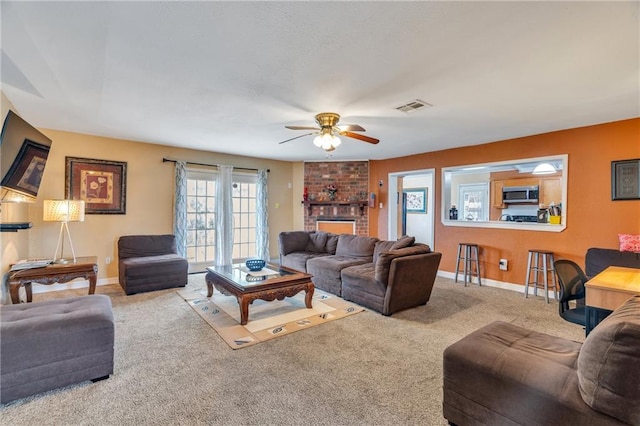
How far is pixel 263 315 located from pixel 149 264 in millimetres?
2074

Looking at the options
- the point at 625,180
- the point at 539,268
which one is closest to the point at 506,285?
the point at 539,268

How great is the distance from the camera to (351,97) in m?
3.05

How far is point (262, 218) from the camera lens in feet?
22.0

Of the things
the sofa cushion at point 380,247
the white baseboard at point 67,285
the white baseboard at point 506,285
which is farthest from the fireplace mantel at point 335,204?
the white baseboard at point 67,285

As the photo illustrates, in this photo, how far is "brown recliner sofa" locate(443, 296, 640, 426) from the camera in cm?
119

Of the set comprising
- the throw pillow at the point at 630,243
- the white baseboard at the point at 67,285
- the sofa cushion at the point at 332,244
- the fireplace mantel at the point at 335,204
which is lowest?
the white baseboard at the point at 67,285

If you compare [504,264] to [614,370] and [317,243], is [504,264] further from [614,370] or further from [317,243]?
[614,370]

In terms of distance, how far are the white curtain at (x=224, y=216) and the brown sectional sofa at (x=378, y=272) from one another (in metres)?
1.69

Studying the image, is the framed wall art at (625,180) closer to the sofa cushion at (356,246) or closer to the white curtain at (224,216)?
the sofa cushion at (356,246)

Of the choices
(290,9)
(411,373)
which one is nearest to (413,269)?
(411,373)

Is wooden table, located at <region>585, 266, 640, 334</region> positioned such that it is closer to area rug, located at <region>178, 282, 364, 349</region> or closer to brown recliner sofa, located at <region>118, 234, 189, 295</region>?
area rug, located at <region>178, 282, 364, 349</region>

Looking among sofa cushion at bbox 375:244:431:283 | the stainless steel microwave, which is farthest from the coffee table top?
the stainless steel microwave

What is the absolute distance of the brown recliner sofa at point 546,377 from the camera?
3.91 feet

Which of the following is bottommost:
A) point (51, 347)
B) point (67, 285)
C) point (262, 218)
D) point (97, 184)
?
point (67, 285)
